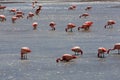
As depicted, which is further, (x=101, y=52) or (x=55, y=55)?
(x=55, y=55)

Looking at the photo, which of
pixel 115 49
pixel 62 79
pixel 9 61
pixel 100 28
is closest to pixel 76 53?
pixel 115 49

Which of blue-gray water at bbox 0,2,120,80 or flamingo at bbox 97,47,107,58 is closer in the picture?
blue-gray water at bbox 0,2,120,80

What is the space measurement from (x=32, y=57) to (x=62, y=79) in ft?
16.9

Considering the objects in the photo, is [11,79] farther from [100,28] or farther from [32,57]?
[100,28]

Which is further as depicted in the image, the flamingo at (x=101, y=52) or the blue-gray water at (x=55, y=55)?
the flamingo at (x=101, y=52)

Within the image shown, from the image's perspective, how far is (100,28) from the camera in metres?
36.6

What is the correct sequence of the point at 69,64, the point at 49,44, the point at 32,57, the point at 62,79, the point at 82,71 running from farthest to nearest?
the point at 49,44 → the point at 32,57 → the point at 69,64 → the point at 82,71 → the point at 62,79

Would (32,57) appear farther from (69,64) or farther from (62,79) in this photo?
(62,79)

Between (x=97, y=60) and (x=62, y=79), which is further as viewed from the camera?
(x=97, y=60)

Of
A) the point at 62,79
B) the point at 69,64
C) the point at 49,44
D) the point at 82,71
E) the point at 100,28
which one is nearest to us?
the point at 62,79

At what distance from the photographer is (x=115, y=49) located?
24688mm

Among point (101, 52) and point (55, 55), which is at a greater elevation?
point (101, 52)

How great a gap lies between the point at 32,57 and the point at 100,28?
13.7m

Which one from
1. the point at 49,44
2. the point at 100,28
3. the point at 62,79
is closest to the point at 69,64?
the point at 62,79
